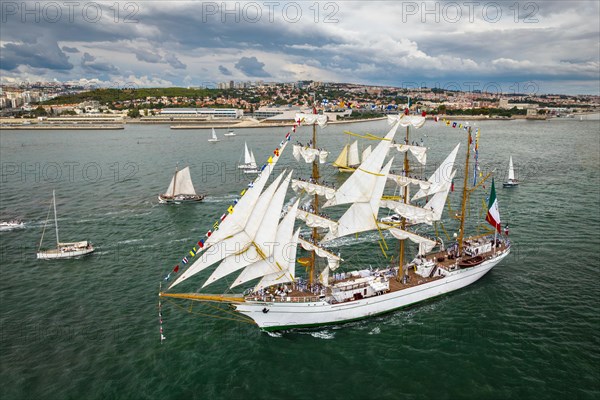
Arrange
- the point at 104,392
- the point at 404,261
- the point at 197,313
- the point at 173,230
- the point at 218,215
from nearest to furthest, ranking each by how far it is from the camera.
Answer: the point at 104,392 < the point at 197,313 < the point at 404,261 < the point at 173,230 < the point at 218,215

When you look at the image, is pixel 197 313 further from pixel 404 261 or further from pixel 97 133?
pixel 97 133

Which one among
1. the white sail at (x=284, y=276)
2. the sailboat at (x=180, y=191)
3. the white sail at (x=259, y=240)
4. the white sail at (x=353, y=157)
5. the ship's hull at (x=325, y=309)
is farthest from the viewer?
the white sail at (x=353, y=157)

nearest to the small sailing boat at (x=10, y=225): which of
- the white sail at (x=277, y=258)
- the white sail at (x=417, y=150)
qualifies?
the white sail at (x=277, y=258)

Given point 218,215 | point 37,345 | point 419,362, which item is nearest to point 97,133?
point 218,215

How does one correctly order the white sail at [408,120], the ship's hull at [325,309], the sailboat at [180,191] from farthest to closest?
the sailboat at [180,191]
the white sail at [408,120]
the ship's hull at [325,309]

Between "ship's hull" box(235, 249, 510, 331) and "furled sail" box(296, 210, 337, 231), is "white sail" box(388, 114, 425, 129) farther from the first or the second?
"ship's hull" box(235, 249, 510, 331)

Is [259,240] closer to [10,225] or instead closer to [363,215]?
[363,215]

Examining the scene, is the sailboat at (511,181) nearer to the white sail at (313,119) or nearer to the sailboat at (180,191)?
the white sail at (313,119)
